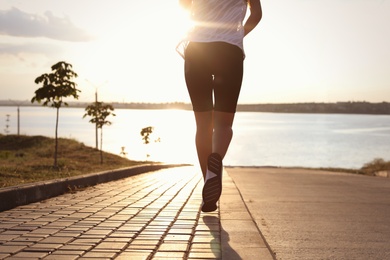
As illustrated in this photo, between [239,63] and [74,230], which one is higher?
[239,63]

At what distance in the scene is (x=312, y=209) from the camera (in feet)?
21.6

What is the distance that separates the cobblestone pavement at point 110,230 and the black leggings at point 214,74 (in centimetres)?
103

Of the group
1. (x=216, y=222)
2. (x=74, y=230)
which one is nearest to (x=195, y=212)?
(x=216, y=222)

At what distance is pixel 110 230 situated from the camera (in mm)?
4398

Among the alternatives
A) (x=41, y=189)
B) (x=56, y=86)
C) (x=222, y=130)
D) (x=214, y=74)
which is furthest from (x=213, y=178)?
(x=56, y=86)

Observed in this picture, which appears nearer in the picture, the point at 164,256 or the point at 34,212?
the point at 164,256

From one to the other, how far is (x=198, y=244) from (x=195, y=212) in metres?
1.61

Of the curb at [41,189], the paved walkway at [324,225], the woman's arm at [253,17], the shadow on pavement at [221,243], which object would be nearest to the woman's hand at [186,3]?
the woman's arm at [253,17]

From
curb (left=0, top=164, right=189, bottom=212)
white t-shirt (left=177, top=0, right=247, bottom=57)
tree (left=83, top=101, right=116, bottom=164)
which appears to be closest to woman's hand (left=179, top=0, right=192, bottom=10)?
white t-shirt (left=177, top=0, right=247, bottom=57)

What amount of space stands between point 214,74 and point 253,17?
26.7 inches

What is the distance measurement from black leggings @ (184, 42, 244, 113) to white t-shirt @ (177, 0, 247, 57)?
50 millimetres

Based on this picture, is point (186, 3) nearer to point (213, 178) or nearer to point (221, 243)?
point (213, 178)

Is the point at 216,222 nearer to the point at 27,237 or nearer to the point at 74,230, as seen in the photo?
the point at 74,230

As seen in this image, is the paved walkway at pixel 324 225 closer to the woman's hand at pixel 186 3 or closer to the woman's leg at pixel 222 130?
the woman's leg at pixel 222 130
